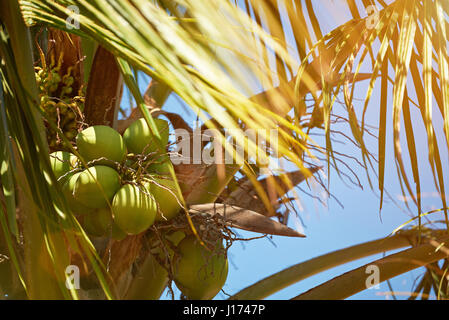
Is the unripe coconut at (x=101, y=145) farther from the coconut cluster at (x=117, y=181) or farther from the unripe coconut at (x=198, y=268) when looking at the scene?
the unripe coconut at (x=198, y=268)

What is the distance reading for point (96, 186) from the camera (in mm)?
799

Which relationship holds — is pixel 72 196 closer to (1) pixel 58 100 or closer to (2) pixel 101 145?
(2) pixel 101 145

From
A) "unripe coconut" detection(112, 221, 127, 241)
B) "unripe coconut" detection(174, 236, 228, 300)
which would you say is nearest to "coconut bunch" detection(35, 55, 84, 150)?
"unripe coconut" detection(112, 221, 127, 241)

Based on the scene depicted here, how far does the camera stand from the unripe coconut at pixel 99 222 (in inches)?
33.4

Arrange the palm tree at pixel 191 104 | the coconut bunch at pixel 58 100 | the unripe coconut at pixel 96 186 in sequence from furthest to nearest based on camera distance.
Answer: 1. the coconut bunch at pixel 58 100
2. the unripe coconut at pixel 96 186
3. the palm tree at pixel 191 104

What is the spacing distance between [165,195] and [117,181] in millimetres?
86

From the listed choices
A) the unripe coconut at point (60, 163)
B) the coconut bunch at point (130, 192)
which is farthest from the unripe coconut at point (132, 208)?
the unripe coconut at point (60, 163)

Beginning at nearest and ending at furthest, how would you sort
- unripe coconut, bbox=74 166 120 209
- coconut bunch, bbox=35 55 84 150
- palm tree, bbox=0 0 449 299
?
palm tree, bbox=0 0 449 299 < unripe coconut, bbox=74 166 120 209 < coconut bunch, bbox=35 55 84 150

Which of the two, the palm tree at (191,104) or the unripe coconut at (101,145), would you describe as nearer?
the palm tree at (191,104)

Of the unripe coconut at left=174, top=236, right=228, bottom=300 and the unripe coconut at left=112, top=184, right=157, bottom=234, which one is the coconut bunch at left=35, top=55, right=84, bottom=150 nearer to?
the unripe coconut at left=112, top=184, right=157, bottom=234

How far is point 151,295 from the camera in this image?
126 cm

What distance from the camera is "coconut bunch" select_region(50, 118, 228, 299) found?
81 cm
